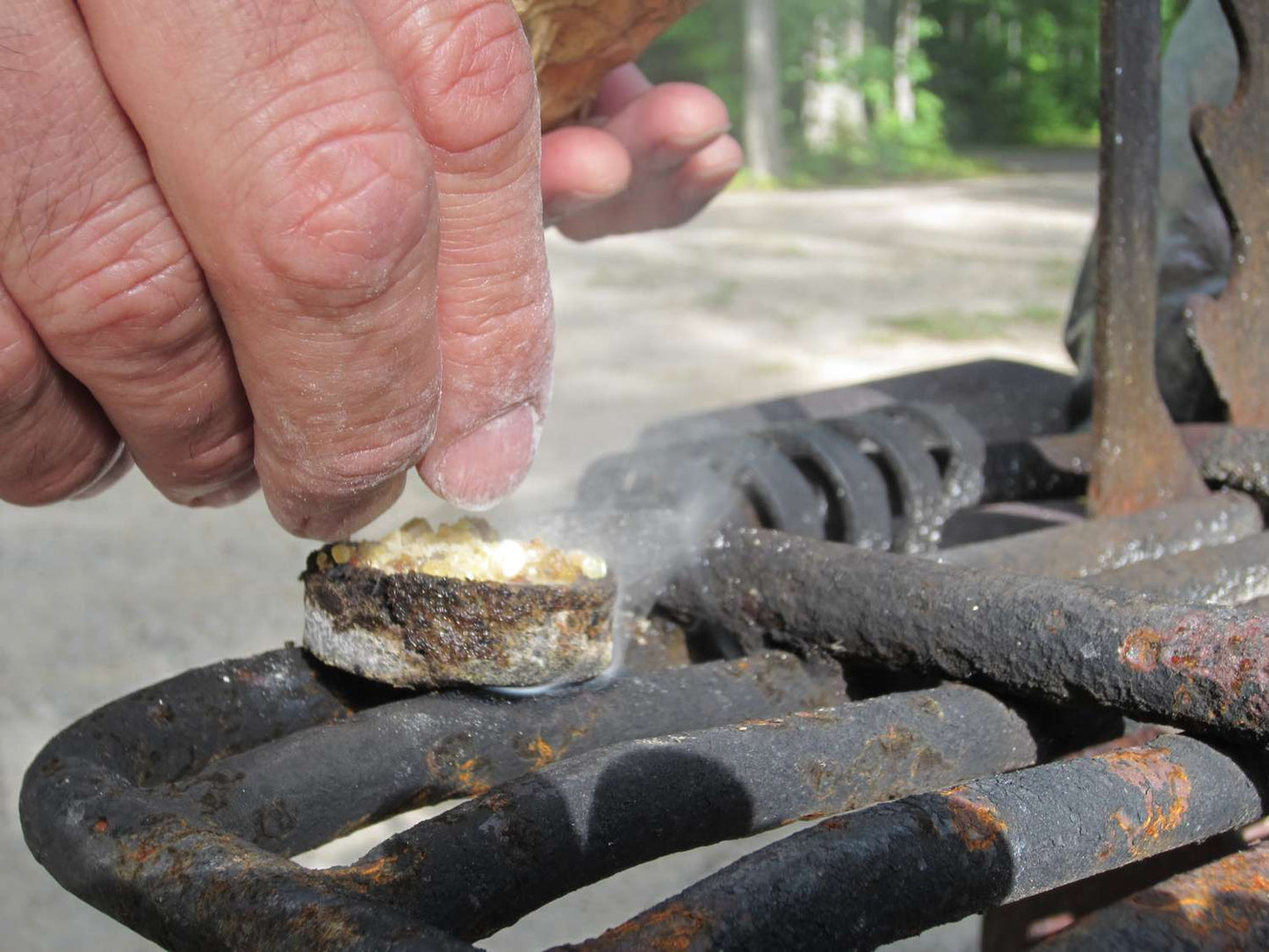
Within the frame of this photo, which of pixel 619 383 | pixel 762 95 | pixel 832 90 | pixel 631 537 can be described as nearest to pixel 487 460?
pixel 631 537

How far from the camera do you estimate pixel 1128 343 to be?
5.81ft

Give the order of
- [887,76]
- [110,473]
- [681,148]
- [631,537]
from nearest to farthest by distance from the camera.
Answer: [110,473] < [631,537] < [681,148] < [887,76]

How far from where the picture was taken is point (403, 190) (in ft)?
3.13

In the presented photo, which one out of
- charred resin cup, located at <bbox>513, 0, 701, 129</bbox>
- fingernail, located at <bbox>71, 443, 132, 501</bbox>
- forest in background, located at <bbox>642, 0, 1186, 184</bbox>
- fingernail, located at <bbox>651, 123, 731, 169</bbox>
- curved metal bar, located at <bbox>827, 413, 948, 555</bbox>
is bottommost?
forest in background, located at <bbox>642, 0, 1186, 184</bbox>

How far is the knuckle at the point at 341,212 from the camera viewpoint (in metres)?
0.93

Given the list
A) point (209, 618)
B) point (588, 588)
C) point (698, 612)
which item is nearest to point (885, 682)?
point (698, 612)

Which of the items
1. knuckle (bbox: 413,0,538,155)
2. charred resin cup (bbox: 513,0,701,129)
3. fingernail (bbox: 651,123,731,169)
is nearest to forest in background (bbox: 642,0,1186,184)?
fingernail (bbox: 651,123,731,169)

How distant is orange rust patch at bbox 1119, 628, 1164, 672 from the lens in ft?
3.44

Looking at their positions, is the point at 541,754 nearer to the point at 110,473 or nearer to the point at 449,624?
the point at 449,624

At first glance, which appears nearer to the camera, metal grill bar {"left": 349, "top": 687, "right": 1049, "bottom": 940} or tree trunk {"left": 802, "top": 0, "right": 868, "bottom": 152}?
metal grill bar {"left": 349, "top": 687, "right": 1049, "bottom": 940}

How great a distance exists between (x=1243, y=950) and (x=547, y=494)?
13.1 ft

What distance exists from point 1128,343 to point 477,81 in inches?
43.3

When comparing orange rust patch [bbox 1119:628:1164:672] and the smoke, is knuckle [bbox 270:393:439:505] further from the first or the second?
orange rust patch [bbox 1119:628:1164:672]

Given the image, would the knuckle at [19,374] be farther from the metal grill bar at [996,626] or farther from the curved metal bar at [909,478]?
the curved metal bar at [909,478]
